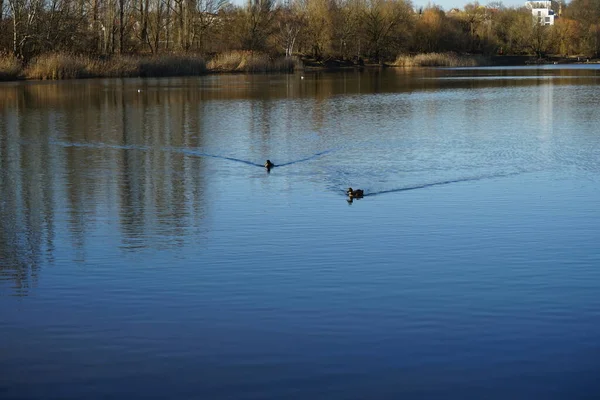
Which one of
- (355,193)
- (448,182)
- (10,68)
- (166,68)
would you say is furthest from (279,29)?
(355,193)

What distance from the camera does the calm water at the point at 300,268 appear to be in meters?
5.50

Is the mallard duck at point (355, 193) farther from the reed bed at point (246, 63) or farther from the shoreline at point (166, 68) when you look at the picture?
the reed bed at point (246, 63)

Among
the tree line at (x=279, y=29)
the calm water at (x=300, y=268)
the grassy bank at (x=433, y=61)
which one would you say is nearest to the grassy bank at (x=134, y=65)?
the tree line at (x=279, y=29)

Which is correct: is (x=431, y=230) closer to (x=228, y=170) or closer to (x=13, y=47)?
(x=228, y=170)

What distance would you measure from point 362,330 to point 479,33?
245ft

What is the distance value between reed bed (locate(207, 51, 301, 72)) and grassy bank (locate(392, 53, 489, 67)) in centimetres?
1457

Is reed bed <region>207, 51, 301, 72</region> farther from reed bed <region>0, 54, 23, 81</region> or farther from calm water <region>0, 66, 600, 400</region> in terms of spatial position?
calm water <region>0, 66, 600, 400</region>

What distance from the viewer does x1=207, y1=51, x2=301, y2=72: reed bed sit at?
48.4 meters

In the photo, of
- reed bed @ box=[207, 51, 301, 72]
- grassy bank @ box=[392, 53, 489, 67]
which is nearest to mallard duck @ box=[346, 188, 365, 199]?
reed bed @ box=[207, 51, 301, 72]

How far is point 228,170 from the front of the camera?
527 inches

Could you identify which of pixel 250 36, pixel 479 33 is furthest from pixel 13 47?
pixel 479 33

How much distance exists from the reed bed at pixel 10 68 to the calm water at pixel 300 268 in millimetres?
19242

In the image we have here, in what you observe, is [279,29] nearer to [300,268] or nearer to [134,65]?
[134,65]

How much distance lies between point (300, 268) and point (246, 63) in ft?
139
